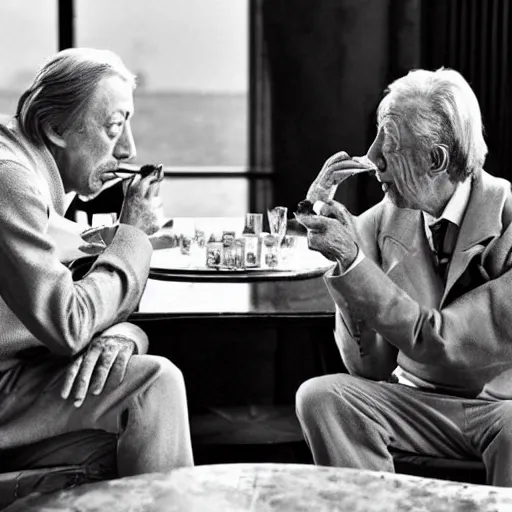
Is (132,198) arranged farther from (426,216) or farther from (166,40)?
(166,40)

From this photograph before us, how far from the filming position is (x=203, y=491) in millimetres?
1989

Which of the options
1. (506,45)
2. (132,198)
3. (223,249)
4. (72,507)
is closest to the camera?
(72,507)

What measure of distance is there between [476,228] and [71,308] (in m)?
0.91

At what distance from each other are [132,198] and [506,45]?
4.09 m

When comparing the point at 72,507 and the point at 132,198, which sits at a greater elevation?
the point at 132,198

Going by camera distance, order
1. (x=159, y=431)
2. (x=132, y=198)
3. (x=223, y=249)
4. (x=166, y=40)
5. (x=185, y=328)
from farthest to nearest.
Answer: (x=166, y=40)
(x=223, y=249)
(x=185, y=328)
(x=132, y=198)
(x=159, y=431)

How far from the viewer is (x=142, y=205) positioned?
2.60 metres

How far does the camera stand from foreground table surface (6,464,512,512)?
6.29 ft

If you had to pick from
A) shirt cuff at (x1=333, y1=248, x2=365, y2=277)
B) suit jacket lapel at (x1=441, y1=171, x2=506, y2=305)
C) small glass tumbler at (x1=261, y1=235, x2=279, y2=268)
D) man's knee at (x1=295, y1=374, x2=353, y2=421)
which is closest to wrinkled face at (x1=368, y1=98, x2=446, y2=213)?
suit jacket lapel at (x1=441, y1=171, x2=506, y2=305)

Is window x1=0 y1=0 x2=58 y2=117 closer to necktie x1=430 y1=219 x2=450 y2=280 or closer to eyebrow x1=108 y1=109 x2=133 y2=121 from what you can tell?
eyebrow x1=108 y1=109 x2=133 y2=121

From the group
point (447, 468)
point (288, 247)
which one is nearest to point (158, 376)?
point (447, 468)

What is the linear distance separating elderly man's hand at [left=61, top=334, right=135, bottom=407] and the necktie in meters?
0.74

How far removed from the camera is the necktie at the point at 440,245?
2.70 m

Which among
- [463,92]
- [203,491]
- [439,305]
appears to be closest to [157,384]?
[203,491]
